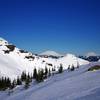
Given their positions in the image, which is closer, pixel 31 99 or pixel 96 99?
pixel 96 99

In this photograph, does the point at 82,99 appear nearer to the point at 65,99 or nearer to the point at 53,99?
the point at 65,99

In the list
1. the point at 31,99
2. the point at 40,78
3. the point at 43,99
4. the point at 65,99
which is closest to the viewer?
the point at 65,99

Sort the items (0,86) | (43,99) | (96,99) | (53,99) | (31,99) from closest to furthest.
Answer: (96,99) → (53,99) → (43,99) → (31,99) → (0,86)

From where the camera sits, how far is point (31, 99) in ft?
172

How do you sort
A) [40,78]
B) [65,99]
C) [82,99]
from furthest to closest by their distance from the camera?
[40,78]
[65,99]
[82,99]

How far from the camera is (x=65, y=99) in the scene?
3869cm

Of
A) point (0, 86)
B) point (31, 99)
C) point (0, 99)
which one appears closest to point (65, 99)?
point (31, 99)

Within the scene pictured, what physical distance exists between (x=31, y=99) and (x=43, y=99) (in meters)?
5.65

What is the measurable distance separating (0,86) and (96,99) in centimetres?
11837

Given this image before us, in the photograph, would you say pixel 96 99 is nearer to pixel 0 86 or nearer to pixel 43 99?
pixel 43 99

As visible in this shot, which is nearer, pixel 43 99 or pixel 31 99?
pixel 43 99

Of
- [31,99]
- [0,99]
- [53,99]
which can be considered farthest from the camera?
[0,99]

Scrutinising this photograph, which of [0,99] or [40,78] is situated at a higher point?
[40,78]

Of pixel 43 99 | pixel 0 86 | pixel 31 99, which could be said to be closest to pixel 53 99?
pixel 43 99
